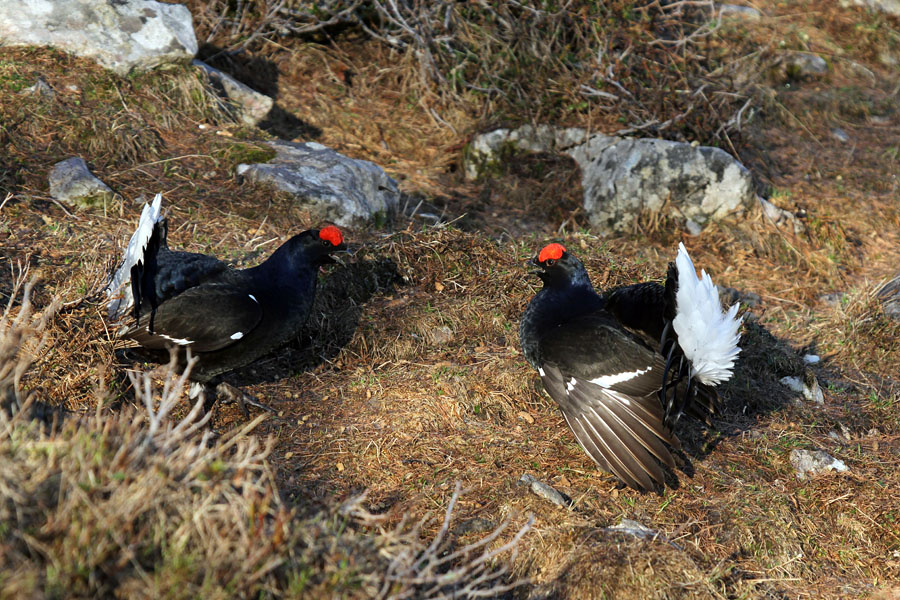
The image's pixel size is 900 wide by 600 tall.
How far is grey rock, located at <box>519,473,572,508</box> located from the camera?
355 cm

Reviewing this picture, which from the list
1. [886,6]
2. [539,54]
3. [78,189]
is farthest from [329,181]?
[886,6]

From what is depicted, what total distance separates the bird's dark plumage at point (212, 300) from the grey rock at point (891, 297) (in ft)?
13.7

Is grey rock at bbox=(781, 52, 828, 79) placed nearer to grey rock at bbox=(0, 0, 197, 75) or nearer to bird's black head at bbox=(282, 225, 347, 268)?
grey rock at bbox=(0, 0, 197, 75)

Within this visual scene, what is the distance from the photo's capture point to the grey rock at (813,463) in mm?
4012

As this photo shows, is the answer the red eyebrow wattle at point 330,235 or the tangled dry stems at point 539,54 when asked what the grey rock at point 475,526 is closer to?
the red eyebrow wattle at point 330,235

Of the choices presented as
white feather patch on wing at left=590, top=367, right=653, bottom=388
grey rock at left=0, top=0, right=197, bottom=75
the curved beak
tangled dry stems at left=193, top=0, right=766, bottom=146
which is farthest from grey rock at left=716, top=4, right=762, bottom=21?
white feather patch on wing at left=590, top=367, right=653, bottom=388

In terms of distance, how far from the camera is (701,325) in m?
3.68

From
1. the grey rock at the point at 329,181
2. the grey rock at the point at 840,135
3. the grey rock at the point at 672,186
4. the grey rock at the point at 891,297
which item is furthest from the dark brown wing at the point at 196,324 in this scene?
the grey rock at the point at 840,135

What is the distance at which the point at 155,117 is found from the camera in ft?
20.1

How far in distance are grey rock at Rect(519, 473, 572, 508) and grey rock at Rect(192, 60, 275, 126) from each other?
4448 millimetres

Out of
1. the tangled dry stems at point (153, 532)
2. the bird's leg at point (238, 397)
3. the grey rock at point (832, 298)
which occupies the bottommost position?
the grey rock at point (832, 298)

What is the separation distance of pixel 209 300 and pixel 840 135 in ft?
24.4

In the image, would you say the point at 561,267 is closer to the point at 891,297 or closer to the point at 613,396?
the point at 613,396

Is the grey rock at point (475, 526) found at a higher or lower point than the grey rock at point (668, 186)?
higher
